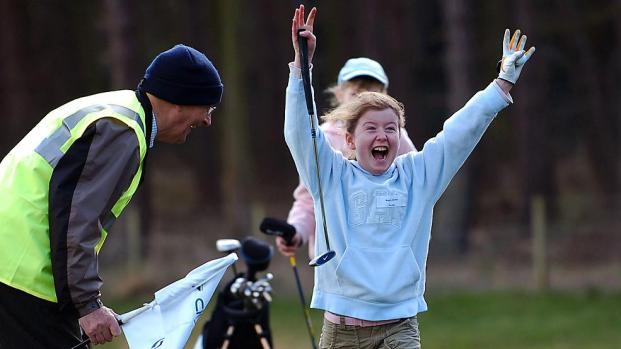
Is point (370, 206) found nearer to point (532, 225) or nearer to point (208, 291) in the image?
point (208, 291)

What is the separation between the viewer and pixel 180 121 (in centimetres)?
475

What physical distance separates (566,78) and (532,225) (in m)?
13.4

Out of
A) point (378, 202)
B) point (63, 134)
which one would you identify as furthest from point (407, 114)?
point (63, 134)

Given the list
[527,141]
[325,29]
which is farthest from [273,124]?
[527,141]

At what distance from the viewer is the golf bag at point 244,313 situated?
304 inches

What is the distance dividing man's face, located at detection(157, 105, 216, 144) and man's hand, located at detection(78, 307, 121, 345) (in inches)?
29.6

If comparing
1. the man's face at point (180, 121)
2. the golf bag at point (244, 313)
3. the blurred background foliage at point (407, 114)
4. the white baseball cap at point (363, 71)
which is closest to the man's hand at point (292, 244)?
the golf bag at point (244, 313)

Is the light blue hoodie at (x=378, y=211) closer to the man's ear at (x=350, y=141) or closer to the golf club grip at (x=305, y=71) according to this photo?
the golf club grip at (x=305, y=71)

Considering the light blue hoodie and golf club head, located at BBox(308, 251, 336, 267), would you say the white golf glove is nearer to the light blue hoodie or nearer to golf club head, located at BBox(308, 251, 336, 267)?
the light blue hoodie

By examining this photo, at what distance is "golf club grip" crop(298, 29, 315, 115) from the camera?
16.6ft

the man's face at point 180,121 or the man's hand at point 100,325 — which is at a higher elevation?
the man's face at point 180,121

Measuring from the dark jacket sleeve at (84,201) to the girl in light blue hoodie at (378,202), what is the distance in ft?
3.43

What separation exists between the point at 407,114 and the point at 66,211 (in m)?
18.0

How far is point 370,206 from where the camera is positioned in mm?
5191
